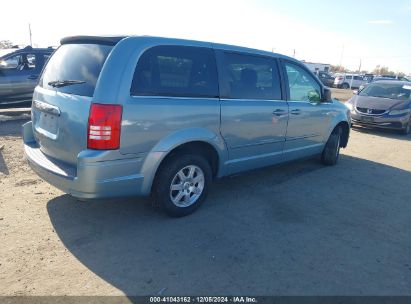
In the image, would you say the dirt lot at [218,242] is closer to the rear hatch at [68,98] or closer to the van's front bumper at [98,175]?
the van's front bumper at [98,175]

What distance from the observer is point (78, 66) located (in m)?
3.56

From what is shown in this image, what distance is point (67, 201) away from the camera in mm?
4309

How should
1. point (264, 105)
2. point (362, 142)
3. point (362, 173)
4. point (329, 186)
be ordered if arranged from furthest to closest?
point (362, 142) → point (362, 173) → point (329, 186) → point (264, 105)

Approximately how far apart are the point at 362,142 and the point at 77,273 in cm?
808

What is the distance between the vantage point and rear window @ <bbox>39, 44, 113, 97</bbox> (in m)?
3.36

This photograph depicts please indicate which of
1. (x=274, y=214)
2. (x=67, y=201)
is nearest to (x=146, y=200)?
(x=67, y=201)

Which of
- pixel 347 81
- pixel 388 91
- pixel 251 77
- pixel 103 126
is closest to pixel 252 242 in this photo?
pixel 103 126

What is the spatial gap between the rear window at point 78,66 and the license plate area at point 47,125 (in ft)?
0.96

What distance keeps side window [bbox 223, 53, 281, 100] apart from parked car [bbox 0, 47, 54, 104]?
7524 millimetres

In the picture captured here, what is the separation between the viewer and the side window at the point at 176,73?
3428 mm

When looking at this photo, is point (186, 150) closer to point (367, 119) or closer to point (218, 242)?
point (218, 242)

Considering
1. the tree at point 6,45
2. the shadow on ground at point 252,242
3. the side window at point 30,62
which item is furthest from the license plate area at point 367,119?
the tree at point 6,45

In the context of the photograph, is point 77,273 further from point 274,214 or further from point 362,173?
point 362,173

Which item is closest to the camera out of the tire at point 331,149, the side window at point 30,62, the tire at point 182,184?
the tire at point 182,184
